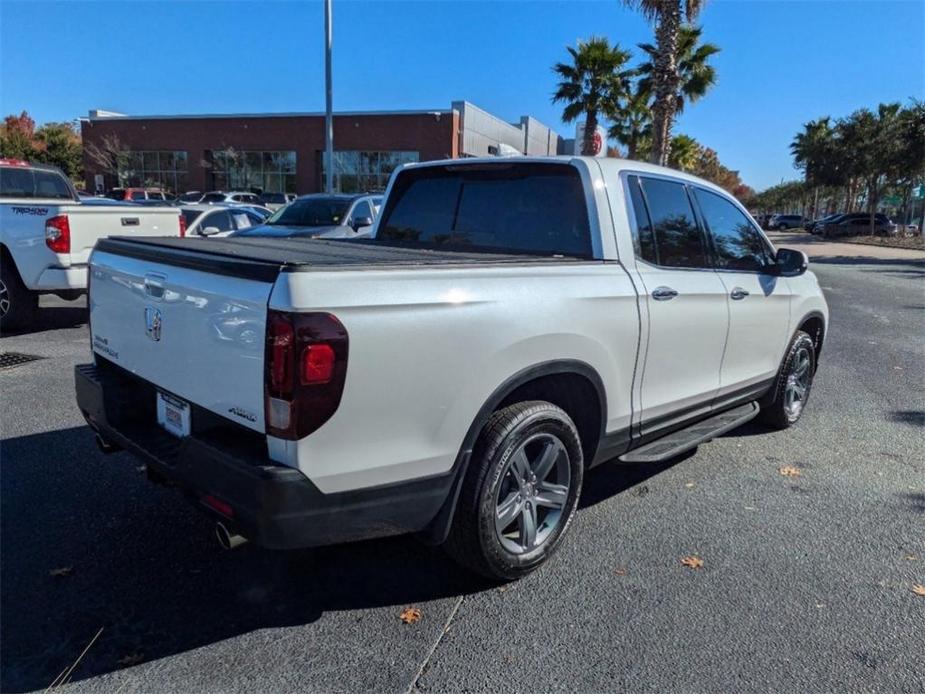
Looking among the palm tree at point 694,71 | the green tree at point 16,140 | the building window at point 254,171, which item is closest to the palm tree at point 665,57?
the palm tree at point 694,71

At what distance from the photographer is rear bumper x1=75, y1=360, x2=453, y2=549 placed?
2314 mm

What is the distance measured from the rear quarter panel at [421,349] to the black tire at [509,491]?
0.18m

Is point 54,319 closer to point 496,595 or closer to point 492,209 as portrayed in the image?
point 492,209

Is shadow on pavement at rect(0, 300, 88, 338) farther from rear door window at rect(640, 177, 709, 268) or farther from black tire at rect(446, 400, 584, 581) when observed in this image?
rear door window at rect(640, 177, 709, 268)

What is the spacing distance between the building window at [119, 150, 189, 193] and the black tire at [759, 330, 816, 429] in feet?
151

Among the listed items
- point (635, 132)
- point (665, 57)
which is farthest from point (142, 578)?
point (635, 132)

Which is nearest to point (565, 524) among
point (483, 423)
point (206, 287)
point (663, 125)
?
point (483, 423)

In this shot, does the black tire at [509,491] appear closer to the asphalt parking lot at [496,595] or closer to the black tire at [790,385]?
the asphalt parking lot at [496,595]

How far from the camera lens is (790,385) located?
17.7ft

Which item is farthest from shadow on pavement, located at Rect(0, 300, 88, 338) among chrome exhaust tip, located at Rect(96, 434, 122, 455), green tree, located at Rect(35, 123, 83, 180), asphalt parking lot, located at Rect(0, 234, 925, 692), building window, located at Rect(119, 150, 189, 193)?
green tree, located at Rect(35, 123, 83, 180)

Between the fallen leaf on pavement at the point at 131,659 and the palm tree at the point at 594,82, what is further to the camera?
the palm tree at the point at 594,82

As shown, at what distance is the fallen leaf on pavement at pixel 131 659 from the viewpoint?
2.54 m

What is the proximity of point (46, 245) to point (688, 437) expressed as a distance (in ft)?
23.8

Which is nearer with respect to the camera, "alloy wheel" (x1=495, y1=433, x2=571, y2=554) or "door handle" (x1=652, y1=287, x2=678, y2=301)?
"alloy wheel" (x1=495, y1=433, x2=571, y2=554)
